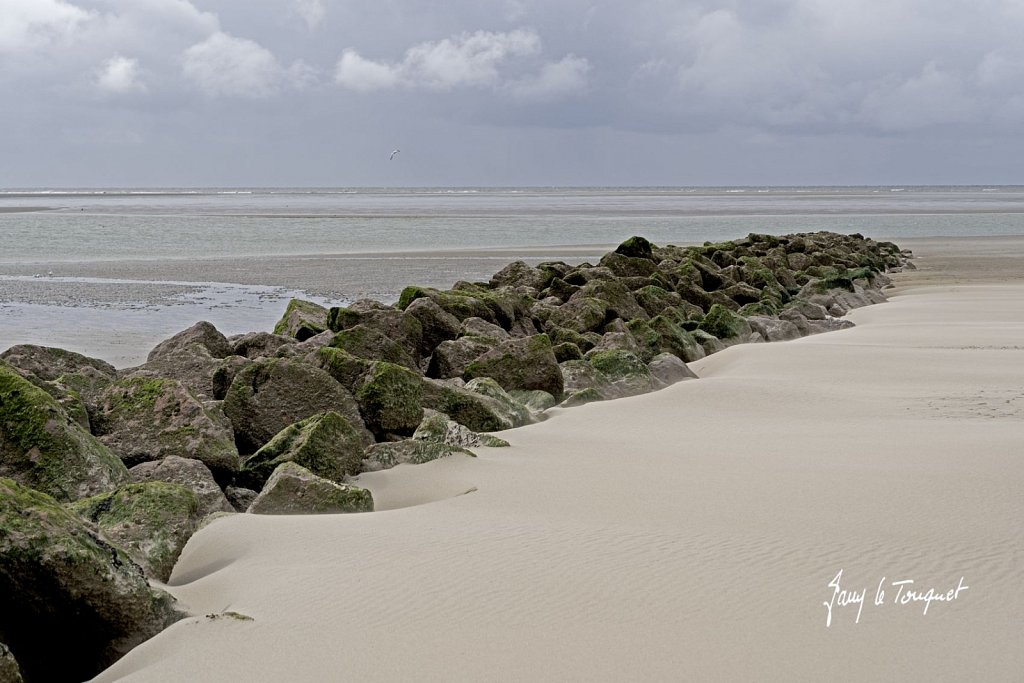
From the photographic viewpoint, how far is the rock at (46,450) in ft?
18.5

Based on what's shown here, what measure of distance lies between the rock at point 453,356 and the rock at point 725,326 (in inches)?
181

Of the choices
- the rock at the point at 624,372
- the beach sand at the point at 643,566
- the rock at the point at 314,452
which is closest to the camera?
the beach sand at the point at 643,566

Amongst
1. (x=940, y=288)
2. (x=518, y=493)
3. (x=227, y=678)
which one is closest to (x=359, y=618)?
(x=227, y=678)

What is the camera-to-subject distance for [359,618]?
4.17m

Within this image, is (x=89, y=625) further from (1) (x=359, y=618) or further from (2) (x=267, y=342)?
(2) (x=267, y=342)

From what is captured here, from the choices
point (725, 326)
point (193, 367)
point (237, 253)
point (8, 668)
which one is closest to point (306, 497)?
point (8, 668)

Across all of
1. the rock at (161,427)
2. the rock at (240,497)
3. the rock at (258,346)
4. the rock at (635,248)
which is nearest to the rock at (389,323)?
the rock at (258,346)

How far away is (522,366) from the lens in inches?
385

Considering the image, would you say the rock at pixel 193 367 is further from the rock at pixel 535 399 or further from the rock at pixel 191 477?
the rock at pixel 191 477

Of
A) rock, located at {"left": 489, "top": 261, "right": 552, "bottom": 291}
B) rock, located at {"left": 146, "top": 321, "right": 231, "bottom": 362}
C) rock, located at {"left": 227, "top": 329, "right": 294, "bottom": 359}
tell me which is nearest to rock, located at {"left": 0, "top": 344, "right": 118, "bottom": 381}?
rock, located at {"left": 146, "top": 321, "right": 231, "bottom": 362}

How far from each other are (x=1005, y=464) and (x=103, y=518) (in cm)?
536

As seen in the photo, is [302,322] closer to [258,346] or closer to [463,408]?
[258,346]

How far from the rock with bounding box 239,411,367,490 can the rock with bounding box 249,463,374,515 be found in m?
0.49

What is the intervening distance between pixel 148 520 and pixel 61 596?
3.81 feet
